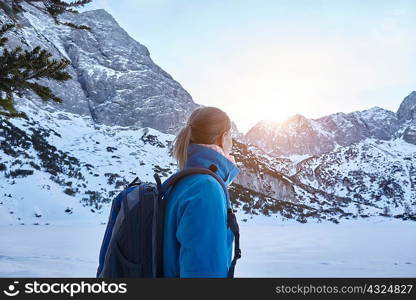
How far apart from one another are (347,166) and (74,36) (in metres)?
117

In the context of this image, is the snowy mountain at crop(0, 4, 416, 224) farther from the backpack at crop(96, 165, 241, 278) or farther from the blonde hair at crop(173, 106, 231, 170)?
the backpack at crop(96, 165, 241, 278)

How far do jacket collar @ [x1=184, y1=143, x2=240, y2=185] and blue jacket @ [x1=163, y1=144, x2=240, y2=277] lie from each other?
19 cm

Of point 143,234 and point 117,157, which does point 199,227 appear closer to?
point 143,234

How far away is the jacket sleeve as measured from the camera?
1578 millimetres

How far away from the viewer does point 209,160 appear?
192 cm

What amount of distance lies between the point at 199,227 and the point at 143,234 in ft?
1.20

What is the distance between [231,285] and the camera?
1.81 metres

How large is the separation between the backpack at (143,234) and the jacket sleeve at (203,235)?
0.14m

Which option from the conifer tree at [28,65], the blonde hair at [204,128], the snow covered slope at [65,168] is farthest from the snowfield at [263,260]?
the blonde hair at [204,128]

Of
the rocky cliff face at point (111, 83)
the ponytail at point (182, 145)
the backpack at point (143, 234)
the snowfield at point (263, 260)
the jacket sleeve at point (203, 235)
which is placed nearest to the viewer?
the jacket sleeve at point (203, 235)

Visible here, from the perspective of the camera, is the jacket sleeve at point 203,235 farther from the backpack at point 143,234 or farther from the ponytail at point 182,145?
the ponytail at point 182,145

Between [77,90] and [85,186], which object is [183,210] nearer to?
[85,186]

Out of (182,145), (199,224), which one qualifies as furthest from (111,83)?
(199,224)

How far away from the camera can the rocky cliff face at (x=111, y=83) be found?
99250 mm
